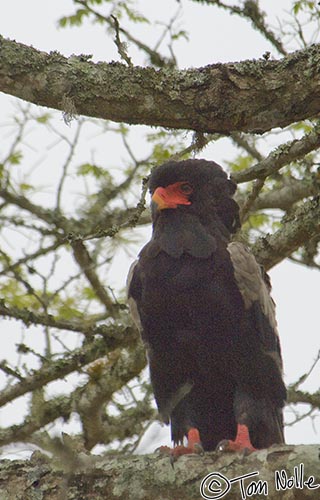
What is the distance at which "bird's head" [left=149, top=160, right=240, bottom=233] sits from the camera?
5.92m

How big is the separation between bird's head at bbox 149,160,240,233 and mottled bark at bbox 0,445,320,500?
202 cm

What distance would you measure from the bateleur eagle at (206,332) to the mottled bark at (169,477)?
116cm

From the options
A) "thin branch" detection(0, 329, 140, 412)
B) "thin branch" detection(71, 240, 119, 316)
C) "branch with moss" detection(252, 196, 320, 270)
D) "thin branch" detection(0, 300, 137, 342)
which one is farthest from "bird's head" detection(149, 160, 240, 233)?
"thin branch" detection(71, 240, 119, 316)

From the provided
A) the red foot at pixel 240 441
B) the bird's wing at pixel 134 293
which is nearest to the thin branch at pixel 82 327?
the bird's wing at pixel 134 293

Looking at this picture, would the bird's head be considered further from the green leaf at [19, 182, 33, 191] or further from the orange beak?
the green leaf at [19, 182, 33, 191]

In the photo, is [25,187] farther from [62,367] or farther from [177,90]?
[177,90]

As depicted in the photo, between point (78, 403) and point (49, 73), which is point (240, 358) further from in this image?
point (49, 73)

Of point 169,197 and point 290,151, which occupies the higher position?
point 169,197

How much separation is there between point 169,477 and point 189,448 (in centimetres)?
96

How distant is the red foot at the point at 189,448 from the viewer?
4.51 m

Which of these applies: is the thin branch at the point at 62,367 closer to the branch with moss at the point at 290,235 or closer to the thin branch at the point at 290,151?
the branch with moss at the point at 290,235

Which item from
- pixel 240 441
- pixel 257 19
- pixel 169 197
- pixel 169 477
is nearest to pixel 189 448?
pixel 240 441

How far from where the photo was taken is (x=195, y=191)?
599 cm

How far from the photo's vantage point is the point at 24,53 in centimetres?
473
